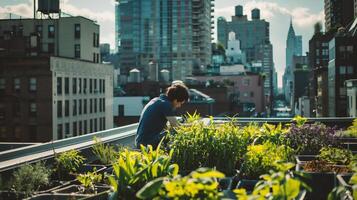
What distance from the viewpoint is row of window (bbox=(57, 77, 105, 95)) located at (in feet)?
183

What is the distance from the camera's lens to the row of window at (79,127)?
5559 cm

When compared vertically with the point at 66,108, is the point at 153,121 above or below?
above

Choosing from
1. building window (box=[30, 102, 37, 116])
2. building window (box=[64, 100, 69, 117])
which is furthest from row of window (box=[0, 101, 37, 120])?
building window (box=[64, 100, 69, 117])

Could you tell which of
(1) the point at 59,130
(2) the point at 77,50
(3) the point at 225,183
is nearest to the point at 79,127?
(1) the point at 59,130

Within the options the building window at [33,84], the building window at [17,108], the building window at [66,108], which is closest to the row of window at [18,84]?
the building window at [33,84]

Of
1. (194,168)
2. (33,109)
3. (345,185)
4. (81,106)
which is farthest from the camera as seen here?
(81,106)

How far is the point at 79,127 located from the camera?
59500 mm

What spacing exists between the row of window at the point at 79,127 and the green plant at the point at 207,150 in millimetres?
51548

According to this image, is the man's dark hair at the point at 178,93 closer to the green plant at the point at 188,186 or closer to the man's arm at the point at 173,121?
the man's arm at the point at 173,121

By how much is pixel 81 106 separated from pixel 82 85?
114 inches

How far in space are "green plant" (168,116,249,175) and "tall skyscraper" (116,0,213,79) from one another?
531ft

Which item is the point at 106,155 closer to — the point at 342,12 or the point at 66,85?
the point at 66,85

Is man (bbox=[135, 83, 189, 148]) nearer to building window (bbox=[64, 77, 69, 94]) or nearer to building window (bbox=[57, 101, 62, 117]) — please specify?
building window (bbox=[57, 101, 62, 117])

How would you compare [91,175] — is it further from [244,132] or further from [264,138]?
[264,138]
